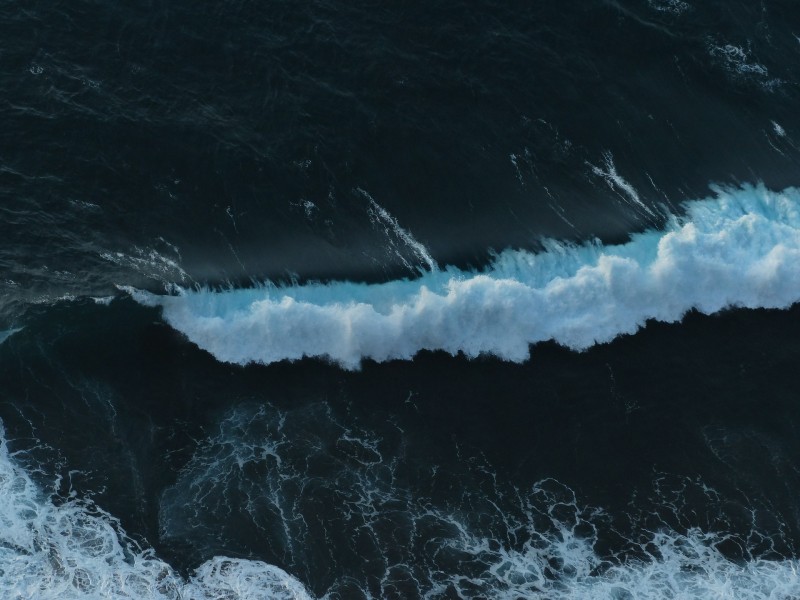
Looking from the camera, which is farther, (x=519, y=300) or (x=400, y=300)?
(x=400, y=300)

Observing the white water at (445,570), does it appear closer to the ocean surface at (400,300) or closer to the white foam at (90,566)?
the white foam at (90,566)

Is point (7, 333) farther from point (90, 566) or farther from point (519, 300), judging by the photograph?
point (519, 300)

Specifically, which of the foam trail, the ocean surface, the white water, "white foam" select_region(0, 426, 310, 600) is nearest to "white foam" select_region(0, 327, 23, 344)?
the ocean surface

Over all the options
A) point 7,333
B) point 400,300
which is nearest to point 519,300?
point 400,300

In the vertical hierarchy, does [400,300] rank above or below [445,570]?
above

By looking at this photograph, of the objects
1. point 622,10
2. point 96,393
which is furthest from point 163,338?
point 622,10

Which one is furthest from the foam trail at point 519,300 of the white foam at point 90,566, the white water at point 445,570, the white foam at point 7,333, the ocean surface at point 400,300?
the white foam at point 90,566
